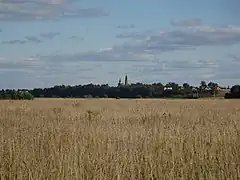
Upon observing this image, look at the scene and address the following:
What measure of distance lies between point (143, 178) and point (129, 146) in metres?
1.67

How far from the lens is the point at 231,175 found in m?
6.41

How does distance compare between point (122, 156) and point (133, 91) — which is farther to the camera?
point (133, 91)

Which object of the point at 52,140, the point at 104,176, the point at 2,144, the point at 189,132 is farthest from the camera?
the point at 189,132

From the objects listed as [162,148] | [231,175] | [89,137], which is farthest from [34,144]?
[231,175]

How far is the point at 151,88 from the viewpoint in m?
87.3

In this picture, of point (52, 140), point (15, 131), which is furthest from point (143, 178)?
point (15, 131)

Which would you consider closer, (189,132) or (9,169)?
(9,169)

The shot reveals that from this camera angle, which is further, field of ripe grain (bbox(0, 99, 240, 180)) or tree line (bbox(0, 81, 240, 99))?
tree line (bbox(0, 81, 240, 99))

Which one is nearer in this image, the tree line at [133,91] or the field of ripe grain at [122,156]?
the field of ripe grain at [122,156]

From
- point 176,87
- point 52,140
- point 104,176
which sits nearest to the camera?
point 104,176

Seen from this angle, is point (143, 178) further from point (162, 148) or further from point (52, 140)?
point (52, 140)

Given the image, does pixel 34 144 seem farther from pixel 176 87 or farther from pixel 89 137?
pixel 176 87

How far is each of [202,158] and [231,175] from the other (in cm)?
115

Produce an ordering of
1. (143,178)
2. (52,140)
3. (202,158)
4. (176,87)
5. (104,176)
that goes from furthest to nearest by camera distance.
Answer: (176,87)
(52,140)
(202,158)
(143,178)
(104,176)
